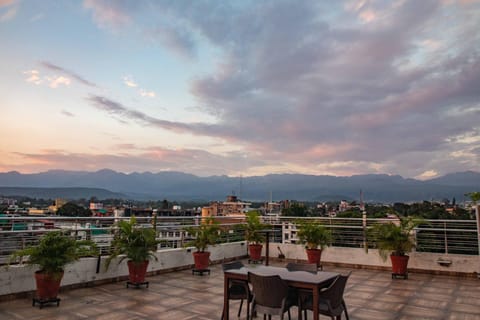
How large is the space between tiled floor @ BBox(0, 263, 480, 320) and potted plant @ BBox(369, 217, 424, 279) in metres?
0.33

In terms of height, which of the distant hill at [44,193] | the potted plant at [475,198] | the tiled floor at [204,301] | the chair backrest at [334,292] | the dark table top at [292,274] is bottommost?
the tiled floor at [204,301]

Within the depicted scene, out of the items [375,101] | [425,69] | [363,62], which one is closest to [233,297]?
[363,62]

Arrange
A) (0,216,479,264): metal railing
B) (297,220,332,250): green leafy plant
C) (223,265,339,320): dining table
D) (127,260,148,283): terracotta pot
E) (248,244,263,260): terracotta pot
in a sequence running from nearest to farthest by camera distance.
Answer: (223,265,339,320): dining table, (0,216,479,264): metal railing, (127,260,148,283): terracotta pot, (297,220,332,250): green leafy plant, (248,244,263,260): terracotta pot

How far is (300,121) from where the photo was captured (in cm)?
1525

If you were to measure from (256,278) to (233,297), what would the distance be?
79cm

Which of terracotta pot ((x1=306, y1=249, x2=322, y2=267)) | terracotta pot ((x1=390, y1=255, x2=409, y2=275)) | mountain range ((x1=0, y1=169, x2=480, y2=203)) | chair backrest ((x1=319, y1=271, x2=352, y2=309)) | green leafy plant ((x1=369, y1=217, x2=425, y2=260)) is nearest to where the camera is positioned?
chair backrest ((x1=319, y1=271, x2=352, y2=309))

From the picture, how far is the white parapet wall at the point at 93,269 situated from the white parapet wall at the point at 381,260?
1823 millimetres

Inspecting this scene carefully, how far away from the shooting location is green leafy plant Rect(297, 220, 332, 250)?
29.5 ft

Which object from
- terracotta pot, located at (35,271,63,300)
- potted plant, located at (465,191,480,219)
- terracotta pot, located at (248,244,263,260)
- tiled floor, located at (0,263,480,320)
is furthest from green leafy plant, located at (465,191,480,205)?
terracotta pot, located at (35,271,63,300)

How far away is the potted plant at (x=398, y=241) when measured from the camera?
773 cm

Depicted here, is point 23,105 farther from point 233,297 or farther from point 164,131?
point 233,297

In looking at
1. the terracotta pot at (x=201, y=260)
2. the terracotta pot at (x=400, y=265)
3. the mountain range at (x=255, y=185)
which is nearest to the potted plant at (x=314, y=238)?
the terracotta pot at (x=400, y=265)

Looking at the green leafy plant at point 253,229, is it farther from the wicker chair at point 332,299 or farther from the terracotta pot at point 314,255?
the wicker chair at point 332,299

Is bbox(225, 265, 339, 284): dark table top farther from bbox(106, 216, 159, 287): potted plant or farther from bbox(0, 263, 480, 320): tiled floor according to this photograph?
bbox(106, 216, 159, 287): potted plant
